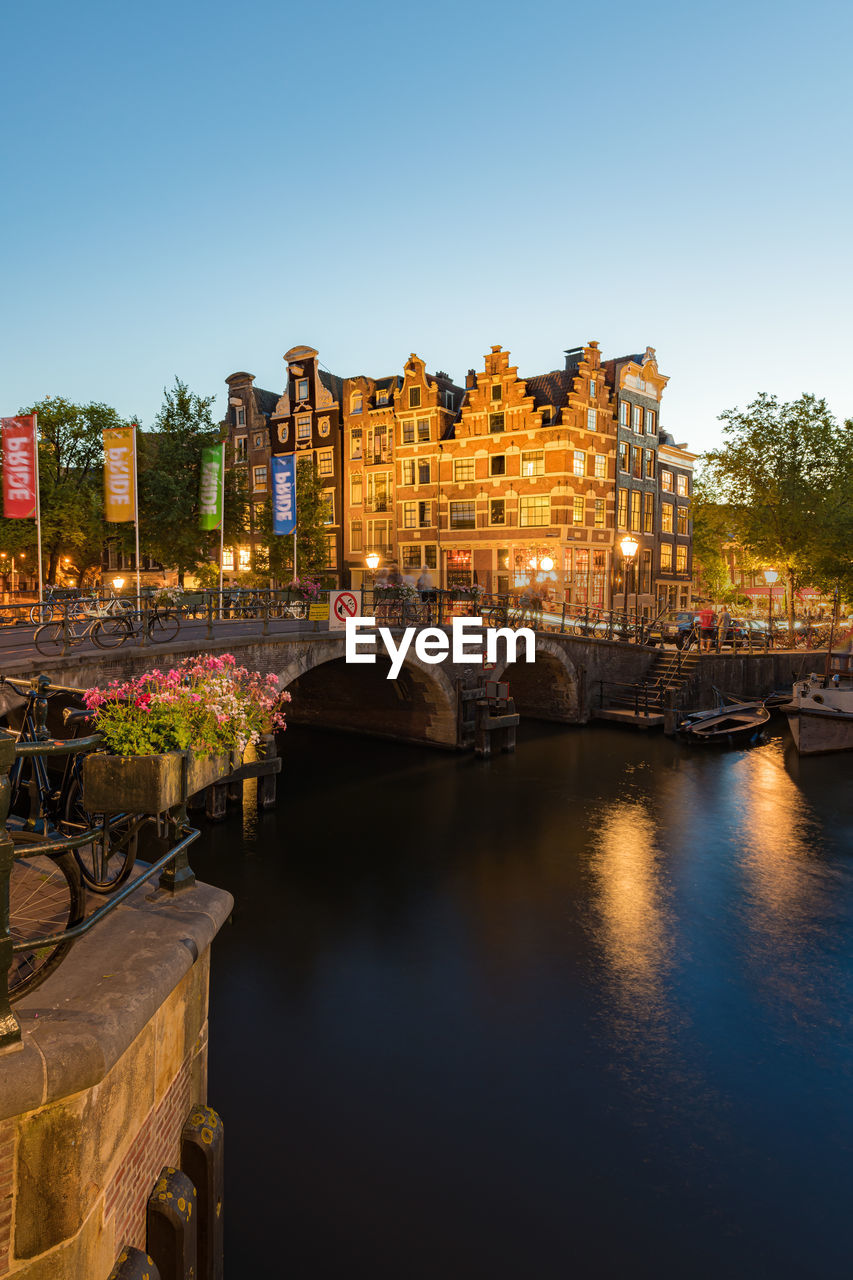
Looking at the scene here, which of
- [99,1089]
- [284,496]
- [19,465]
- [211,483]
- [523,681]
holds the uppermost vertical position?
[211,483]

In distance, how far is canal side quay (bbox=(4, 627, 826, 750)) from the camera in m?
20.6

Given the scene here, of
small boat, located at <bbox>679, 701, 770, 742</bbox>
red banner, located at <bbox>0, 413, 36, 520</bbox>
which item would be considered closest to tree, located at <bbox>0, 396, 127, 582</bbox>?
red banner, located at <bbox>0, 413, 36, 520</bbox>

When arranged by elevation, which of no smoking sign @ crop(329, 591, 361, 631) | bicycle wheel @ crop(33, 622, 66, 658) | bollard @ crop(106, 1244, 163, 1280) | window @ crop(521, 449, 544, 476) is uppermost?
window @ crop(521, 449, 544, 476)

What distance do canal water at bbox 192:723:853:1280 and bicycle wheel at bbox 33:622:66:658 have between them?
5.02 meters

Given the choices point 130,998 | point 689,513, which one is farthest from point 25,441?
point 689,513

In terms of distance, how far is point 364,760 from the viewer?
78.6 feet

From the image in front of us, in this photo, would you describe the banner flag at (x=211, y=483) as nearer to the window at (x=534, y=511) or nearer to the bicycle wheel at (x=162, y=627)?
the bicycle wheel at (x=162, y=627)

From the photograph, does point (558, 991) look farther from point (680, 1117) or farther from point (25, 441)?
point (25, 441)

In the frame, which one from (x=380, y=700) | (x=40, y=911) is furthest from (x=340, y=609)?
(x=40, y=911)

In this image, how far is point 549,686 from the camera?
30.6 m

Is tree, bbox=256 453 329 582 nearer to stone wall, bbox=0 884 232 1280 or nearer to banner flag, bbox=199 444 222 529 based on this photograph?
banner flag, bbox=199 444 222 529

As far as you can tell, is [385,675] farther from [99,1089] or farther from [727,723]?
[99,1089]

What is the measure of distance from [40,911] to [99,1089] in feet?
6.51

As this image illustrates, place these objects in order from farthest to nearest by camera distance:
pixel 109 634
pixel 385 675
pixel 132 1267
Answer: pixel 385 675 → pixel 109 634 → pixel 132 1267
